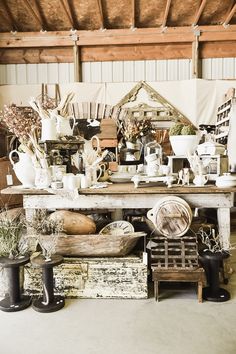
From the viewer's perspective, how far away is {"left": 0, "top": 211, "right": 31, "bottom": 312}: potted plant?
100.0 inches

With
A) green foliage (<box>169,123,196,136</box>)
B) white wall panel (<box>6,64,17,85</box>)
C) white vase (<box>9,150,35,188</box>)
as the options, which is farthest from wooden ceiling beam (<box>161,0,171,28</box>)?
white vase (<box>9,150,35,188</box>)

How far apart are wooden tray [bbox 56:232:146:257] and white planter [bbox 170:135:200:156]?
36.9 inches

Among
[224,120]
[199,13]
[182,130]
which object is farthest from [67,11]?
[182,130]

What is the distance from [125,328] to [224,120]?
13.4 ft

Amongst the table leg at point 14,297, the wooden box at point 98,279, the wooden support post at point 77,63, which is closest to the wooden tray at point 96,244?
the wooden box at point 98,279

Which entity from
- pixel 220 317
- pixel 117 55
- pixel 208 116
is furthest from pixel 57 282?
pixel 117 55

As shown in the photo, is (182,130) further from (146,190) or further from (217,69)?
(217,69)

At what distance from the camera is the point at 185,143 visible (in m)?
3.21

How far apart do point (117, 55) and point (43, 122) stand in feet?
12.3

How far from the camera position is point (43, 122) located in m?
3.14

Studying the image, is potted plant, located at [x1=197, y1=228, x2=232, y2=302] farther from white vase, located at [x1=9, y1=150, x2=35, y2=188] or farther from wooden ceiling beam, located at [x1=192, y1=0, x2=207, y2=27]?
wooden ceiling beam, located at [x1=192, y1=0, x2=207, y2=27]

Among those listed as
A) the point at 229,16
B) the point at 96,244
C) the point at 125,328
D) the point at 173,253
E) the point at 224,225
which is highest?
the point at 229,16

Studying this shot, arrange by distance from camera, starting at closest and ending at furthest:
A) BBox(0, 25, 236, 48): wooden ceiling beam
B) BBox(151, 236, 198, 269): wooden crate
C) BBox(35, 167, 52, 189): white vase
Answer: BBox(151, 236, 198, 269): wooden crate
BBox(35, 167, 52, 189): white vase
BBox(0, 25, 236, 48): wooden ceiling beam

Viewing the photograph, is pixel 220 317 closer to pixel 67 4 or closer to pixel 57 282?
pixel 57 282
